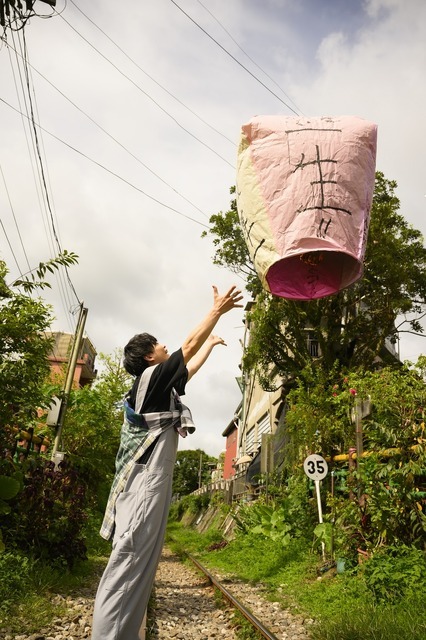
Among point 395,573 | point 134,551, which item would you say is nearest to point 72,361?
point 395,573

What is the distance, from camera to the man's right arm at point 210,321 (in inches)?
117

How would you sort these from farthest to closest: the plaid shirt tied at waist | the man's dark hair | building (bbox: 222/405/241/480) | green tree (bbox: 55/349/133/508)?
building (bbox: 222/405/241/480)
green tree (bbox: 55/349/133/508)
the man's dark hair
the plaid shirt tied at waist

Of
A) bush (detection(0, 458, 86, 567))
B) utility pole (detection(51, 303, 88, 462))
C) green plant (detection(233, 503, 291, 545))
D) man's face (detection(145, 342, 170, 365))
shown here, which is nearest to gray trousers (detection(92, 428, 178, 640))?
man's face (detection(145, 342, 170, 365))

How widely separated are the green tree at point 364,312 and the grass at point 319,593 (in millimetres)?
4984

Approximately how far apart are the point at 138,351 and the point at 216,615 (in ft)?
16.1

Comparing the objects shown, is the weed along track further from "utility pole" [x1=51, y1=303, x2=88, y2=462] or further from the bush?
"utility pole" [x1=51, y1=303, x2=88, y2=462]

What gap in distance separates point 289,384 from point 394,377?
9.59 meters

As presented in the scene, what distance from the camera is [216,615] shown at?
6637mm

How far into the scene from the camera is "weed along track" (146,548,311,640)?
544 centimetres

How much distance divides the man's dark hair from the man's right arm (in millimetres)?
326

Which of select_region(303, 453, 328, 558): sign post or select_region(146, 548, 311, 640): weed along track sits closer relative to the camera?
select_region(146, 548, 311, 640): weed along track

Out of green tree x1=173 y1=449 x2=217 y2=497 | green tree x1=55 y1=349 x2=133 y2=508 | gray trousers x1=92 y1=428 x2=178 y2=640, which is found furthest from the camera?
green tree x1=173 y1=449 x2=217 y2=497

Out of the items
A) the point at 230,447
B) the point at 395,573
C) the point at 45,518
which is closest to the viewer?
the point at 395,573

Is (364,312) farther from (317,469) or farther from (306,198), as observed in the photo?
(306,198)
